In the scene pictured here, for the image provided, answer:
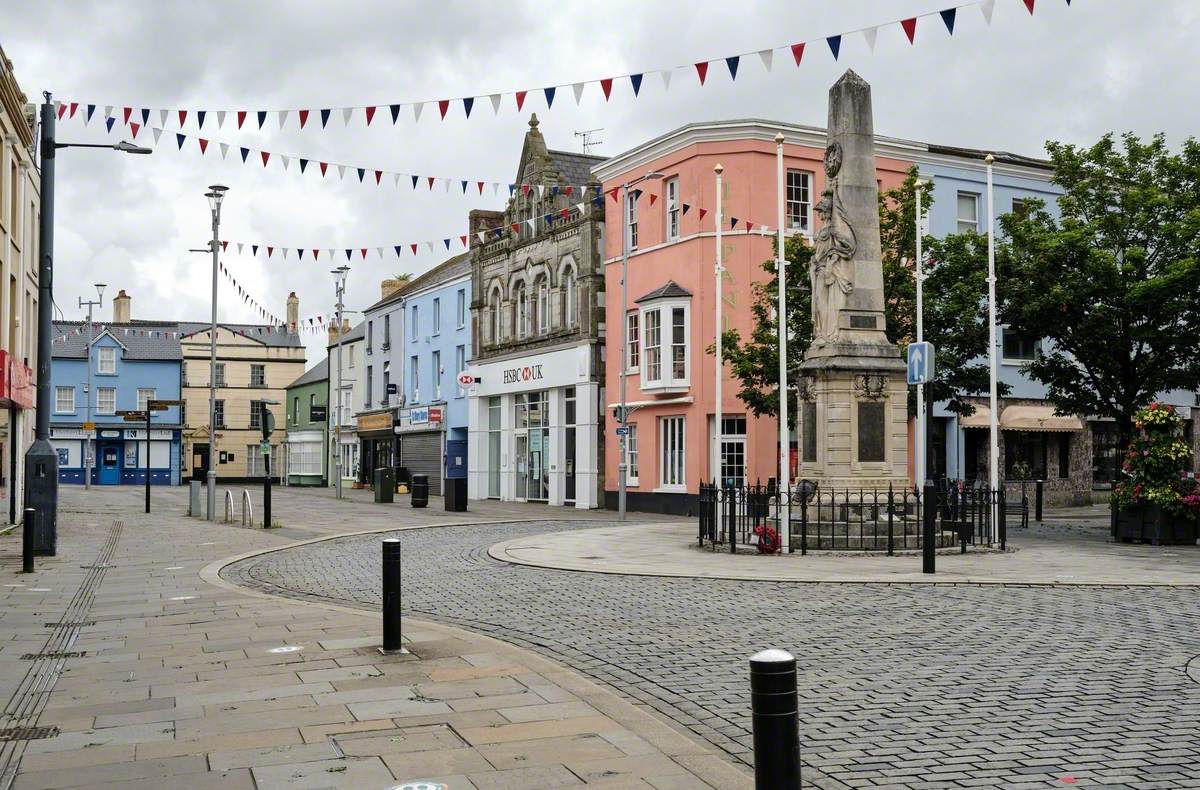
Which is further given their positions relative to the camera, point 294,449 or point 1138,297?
point 294,449

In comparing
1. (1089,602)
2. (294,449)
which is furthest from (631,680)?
(294,449)

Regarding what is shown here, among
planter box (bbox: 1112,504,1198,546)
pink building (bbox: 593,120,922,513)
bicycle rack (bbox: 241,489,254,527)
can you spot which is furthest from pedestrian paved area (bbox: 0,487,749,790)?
pink building (bbox: 593,120,922,513)

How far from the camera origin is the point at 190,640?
410 inches

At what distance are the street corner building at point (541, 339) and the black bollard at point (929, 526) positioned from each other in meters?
23.0

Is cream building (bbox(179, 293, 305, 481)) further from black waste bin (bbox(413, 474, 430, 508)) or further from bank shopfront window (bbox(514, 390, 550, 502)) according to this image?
black waste bin (bbox(413, 474, 430, 508))

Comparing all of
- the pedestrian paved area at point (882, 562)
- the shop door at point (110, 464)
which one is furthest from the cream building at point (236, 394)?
the pedestrian paved area at point (882, 562)

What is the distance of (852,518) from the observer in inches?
753

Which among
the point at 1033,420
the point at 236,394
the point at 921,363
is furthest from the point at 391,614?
the point at 236,394

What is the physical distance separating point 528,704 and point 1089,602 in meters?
7.76

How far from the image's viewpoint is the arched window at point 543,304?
42.8m

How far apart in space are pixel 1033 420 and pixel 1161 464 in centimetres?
1674

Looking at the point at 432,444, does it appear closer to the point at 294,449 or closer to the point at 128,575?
the point at 294,449

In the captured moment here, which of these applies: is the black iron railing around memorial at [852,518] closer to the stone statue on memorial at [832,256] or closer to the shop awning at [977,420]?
the stone statue on memorial at [832,256]

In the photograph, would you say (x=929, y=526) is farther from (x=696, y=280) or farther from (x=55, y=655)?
(x=696, y=280)
